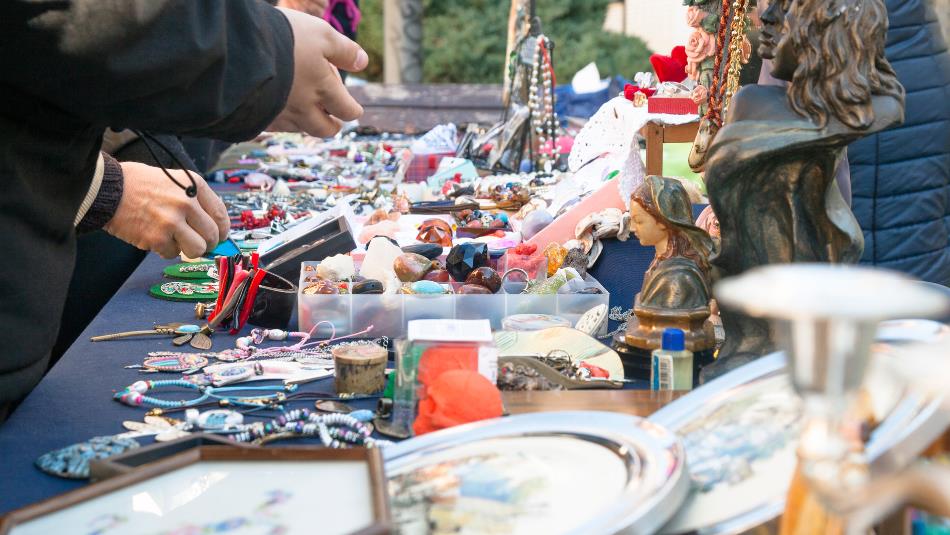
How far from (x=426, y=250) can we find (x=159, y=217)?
51cm

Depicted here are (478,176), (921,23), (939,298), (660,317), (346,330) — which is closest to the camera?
(939,298)

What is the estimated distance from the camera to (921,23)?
9.26ft

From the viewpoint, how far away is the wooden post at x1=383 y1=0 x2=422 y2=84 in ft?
33.7

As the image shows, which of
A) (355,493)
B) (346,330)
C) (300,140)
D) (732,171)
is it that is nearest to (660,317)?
(732,171)

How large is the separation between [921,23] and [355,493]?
2507 mm

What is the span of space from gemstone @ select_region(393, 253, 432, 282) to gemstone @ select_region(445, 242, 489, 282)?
47 millimetres

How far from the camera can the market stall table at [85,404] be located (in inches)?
44.2

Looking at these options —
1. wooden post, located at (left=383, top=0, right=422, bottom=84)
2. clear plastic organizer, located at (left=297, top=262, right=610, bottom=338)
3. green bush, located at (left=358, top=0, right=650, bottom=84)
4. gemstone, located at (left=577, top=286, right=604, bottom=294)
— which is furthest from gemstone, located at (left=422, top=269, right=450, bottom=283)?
green bush, located at (left=358, top=0, right=650, bottom=84)

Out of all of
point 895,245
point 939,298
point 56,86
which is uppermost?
point 56,86

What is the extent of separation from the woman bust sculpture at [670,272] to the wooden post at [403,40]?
8.93 meters

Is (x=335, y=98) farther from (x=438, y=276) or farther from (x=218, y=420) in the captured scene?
(x=438, y=276)

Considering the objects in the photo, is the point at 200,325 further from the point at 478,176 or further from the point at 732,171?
the point at 478,176

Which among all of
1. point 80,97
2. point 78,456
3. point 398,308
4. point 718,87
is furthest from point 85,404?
point 718,87

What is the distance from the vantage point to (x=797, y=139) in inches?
48.9
